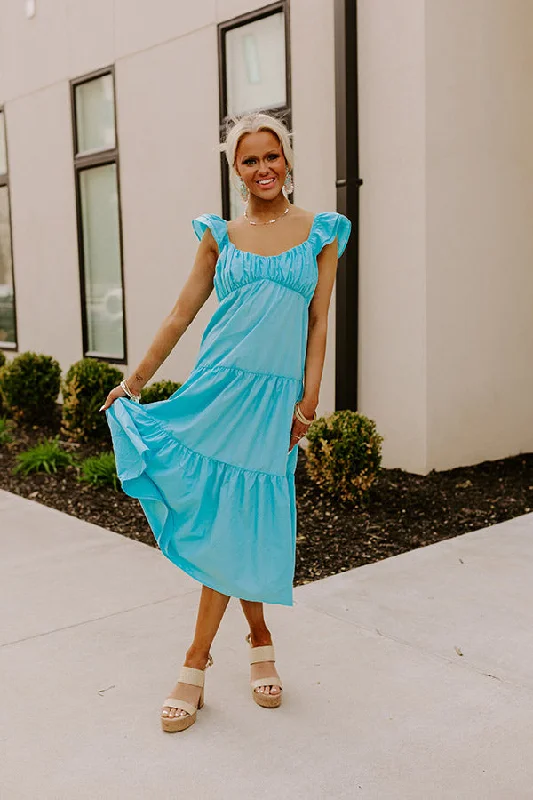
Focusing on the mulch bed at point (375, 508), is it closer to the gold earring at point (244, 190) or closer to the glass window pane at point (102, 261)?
the gold earring at point (244, 190)

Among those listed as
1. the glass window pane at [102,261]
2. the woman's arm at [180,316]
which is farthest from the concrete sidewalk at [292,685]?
the glass window pane at [102,261]

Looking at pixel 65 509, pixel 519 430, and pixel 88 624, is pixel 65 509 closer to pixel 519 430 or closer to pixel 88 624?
pixel 88 624

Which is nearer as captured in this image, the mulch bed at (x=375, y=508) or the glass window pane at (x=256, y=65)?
the mulch bed at (x=375, y=508)

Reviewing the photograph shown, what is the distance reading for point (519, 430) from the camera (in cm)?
672

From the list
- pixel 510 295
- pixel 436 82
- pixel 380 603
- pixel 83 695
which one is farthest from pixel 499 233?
pixel 83 695

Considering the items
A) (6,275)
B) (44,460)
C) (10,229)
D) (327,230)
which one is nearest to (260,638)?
(327,230)

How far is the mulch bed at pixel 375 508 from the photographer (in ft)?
15.3

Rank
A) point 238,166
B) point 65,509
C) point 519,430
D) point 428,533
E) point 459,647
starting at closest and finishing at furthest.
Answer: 1. point 238,166
2. point 459,647
3. point 428,533
4. point 65,509
5. point 519,430

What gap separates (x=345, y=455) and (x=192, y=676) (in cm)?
263

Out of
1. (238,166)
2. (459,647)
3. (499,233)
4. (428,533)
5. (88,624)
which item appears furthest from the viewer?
(499,233)

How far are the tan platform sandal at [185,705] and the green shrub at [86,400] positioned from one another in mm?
4920

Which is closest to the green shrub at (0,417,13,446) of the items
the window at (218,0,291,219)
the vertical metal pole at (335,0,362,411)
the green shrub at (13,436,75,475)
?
the green shrub at (13,436,75,475)

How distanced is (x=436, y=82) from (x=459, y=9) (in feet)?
1.85

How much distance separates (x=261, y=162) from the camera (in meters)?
2.80
